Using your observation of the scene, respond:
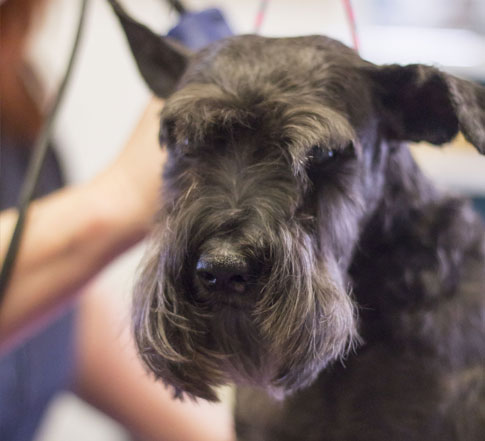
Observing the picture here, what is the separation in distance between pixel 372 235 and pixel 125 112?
199 cm

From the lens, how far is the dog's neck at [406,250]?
966 mm

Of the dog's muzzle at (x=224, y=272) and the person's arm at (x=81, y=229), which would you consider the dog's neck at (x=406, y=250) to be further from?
the person's arm at (x=81, y=229)

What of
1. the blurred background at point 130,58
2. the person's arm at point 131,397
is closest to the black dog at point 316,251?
the person's arm at point 131,397

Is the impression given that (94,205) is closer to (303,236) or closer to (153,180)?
(153,180)

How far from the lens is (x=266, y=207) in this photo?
0.82 m

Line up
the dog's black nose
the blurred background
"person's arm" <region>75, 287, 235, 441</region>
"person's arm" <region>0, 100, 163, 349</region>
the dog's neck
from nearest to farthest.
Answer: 1. the dog's black nose
2. the dog's neck
3. "person's arm" <region>0, 100, 163, 349</region>
4. "person's arm" <region>75, 287, 235, 441</region>
5. the blurred background

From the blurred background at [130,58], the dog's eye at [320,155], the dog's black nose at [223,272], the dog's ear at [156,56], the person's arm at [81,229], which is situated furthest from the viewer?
the blurred background at [130,58]

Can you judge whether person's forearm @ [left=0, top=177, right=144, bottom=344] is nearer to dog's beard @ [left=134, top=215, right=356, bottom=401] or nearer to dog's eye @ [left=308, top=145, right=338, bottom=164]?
dog's beard @ [left=134, top=215, right=356, bottom=401]

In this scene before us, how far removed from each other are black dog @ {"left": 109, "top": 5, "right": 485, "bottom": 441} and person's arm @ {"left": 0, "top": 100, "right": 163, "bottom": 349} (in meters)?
0.23

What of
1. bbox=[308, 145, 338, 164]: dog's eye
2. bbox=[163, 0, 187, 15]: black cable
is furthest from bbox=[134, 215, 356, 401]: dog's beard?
bbox=[163, 0, 187, 15]: black cable

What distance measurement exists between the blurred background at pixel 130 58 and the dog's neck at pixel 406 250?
1.30 metres

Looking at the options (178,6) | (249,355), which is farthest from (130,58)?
(249,355)

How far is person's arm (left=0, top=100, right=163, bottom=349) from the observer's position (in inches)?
46.1

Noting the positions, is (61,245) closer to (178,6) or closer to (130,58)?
(178,6)
